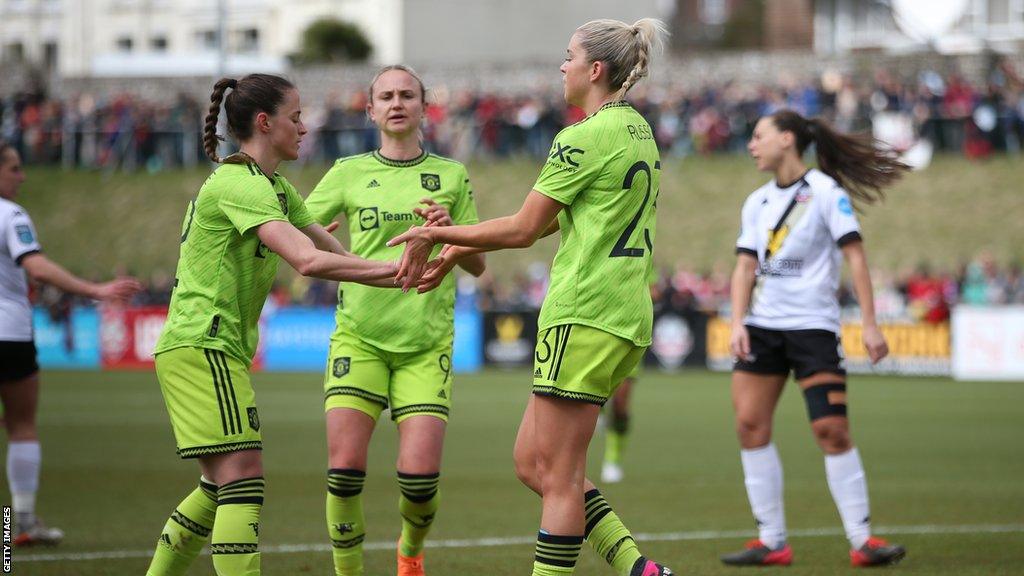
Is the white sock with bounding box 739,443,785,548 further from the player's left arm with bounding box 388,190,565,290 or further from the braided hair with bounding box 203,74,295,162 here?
the braided hair with bounding box 203,74,295,162

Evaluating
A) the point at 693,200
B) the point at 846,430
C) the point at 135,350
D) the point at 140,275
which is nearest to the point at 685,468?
the point at 846,430

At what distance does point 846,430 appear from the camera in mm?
8508

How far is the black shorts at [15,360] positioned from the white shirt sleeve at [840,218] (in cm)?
490

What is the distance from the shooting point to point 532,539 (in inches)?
372

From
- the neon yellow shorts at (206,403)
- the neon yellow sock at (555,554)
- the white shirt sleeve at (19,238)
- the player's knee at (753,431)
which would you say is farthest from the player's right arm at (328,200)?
the player's knee at (753,431)

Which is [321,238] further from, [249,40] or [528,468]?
[249,40]

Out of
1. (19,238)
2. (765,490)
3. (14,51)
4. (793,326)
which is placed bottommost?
(765,490)

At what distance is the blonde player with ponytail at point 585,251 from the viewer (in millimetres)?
5820

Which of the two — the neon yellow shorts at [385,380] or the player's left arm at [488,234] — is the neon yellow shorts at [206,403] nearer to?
the player's left arm at [488,234]

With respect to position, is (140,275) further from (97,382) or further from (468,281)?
(97,382)

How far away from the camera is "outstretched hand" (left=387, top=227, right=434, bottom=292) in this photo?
239 inches

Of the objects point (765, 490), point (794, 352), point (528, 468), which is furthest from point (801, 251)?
point (528, 468)

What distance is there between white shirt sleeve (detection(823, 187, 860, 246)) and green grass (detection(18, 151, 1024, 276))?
2436cm

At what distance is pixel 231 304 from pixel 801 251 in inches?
152
